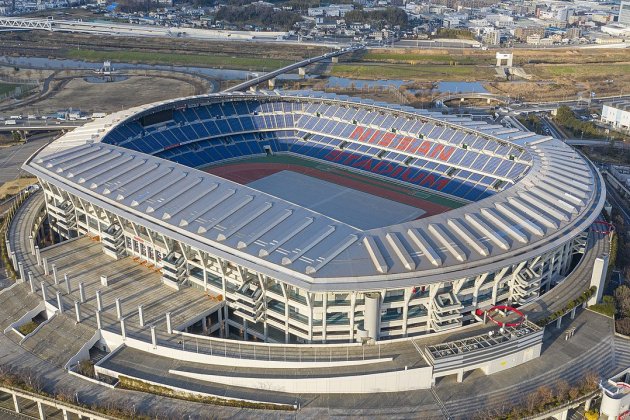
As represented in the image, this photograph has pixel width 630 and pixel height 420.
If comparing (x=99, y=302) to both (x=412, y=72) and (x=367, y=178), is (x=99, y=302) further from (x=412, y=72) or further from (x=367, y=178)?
(x=412, y=72)

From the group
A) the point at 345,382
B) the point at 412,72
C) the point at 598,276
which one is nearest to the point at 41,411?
the point at 345,382

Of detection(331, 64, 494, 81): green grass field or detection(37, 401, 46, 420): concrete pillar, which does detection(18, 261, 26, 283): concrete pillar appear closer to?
detection(37, 401, 46, 420): concrete pillar

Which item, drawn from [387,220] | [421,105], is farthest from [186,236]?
[421,105]

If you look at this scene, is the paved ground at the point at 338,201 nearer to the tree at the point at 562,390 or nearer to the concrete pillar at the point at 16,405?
the tree at the point at 562,390

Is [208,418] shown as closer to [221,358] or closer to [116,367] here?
[221,358]

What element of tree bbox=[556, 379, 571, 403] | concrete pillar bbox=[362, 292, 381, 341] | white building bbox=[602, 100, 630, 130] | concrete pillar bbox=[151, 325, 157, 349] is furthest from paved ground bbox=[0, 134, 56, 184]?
white building bbox=[602, 100, 630, 130]

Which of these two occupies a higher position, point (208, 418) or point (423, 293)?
point (423, 293)
